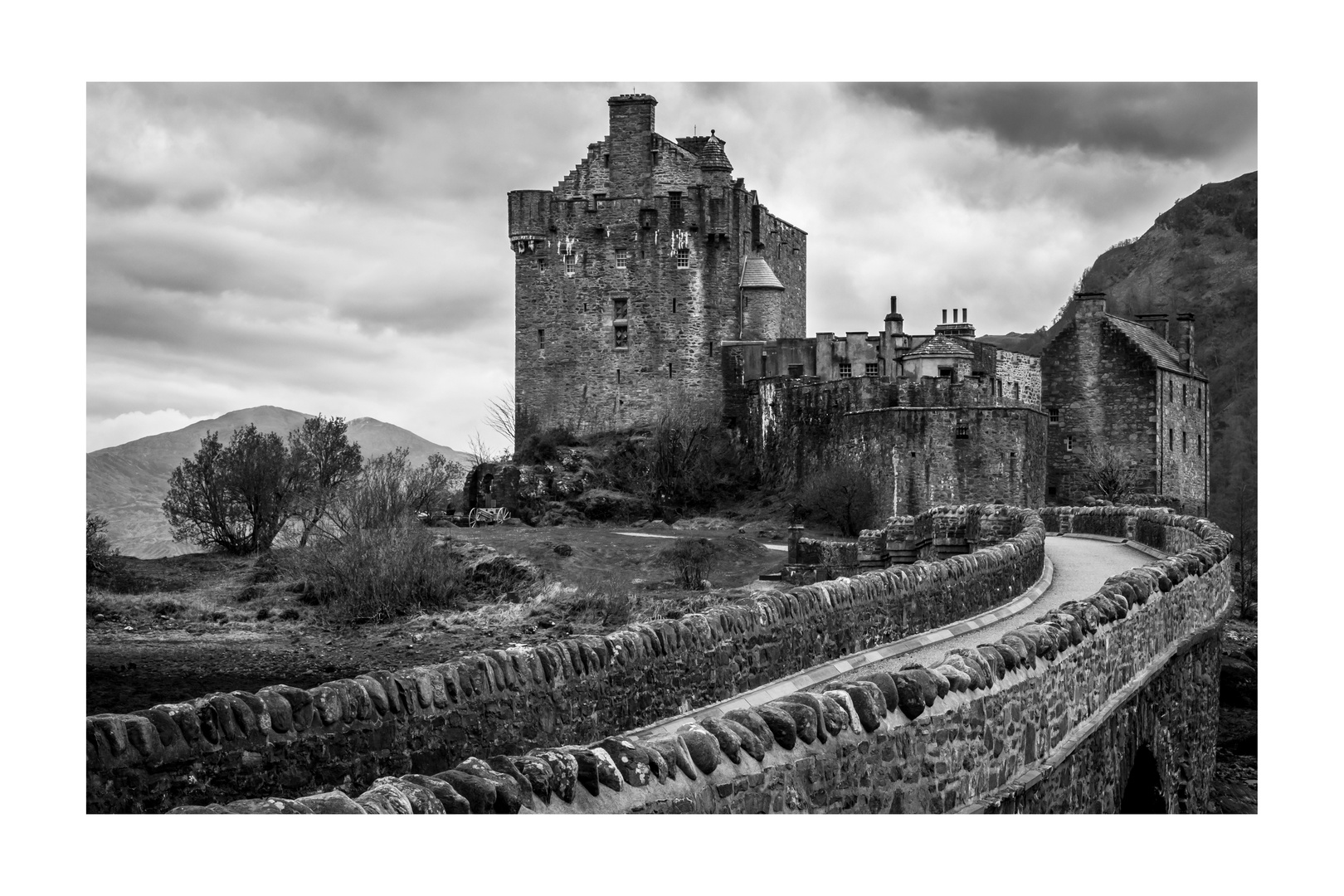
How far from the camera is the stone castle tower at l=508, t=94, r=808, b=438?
50688 millimetres

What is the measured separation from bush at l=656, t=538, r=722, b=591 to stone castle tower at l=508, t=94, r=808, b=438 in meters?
14.1

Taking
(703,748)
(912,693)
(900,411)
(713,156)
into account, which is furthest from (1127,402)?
(703,748)

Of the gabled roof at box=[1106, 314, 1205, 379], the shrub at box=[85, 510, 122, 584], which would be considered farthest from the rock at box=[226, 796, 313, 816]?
the gabled roof at box=[1106, 314, 1205, 379]

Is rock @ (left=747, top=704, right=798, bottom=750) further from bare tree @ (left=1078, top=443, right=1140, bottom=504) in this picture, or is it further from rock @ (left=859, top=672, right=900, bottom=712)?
bare tree @ (left=1078, top=443, right=1140, bottom=504)

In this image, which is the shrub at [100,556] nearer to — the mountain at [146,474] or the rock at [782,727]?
the mountain at [146,474]

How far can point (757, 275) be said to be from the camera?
51.3 meters

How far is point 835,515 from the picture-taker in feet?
132

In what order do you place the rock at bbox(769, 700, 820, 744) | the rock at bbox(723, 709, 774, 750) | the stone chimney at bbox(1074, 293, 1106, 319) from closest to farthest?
the rock at bbox(723, 709, 774, 750) → the rock at bbox(769, 700, 820, 744) → the stone chimney at bbox(1074, 293, 1106, 319)

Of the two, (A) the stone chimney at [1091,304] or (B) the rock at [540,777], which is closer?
(B) the rock at [540,777]

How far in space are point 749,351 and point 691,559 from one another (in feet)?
53.8

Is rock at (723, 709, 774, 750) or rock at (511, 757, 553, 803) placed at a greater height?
rock at (723, 709, 774, 750)

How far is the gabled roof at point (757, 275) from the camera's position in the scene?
51125mm

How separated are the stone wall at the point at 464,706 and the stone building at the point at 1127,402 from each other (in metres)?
32.9

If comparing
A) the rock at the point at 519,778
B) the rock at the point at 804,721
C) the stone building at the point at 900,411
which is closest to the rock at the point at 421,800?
the rock at the point at 519,778
